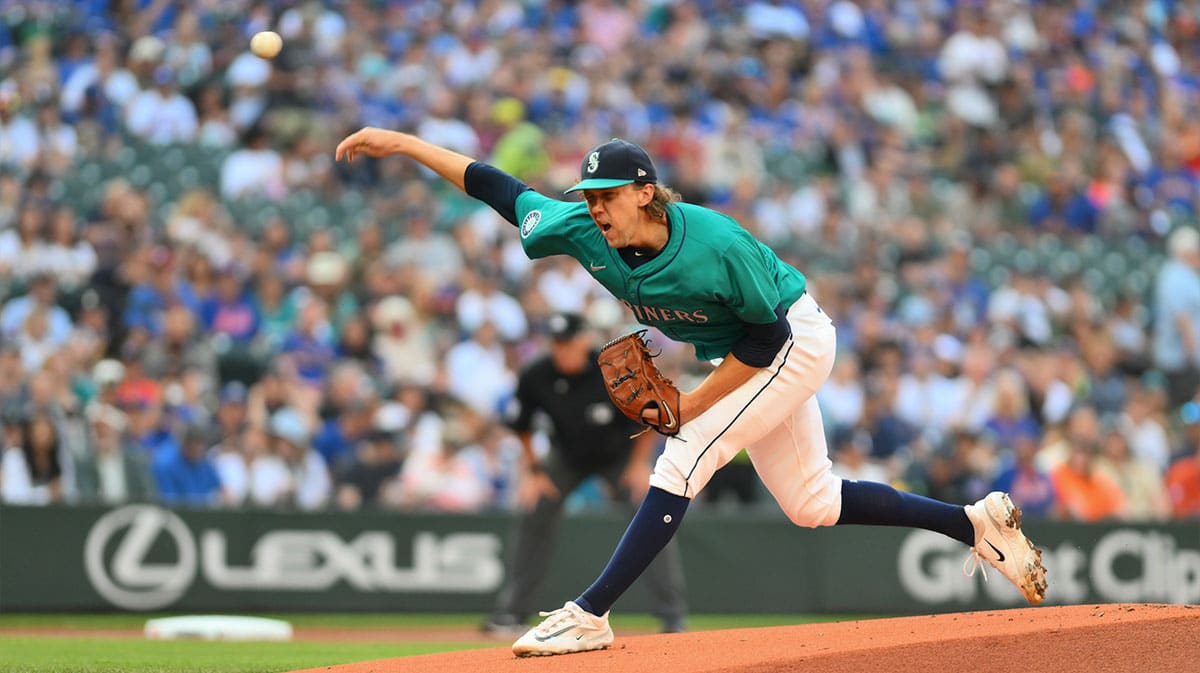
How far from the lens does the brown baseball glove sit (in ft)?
17.7

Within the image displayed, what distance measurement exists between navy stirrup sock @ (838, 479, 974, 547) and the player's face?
1333mm

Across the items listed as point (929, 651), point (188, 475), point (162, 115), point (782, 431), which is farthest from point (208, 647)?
point (162, 115)

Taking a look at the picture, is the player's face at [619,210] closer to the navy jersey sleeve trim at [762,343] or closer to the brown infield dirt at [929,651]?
the navy jersey sleeve trim at [762,343]

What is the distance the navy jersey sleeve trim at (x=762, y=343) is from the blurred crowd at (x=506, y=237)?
5.97 meters

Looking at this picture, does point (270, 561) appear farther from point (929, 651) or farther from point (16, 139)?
point (929, 651)

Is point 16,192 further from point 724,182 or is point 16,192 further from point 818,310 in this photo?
point 818,310

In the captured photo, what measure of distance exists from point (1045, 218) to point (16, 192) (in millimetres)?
10474

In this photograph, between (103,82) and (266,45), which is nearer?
(266,45)

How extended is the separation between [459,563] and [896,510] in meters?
5.32

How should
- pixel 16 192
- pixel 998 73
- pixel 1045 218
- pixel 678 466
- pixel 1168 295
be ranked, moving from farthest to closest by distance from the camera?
1. pixel 998 73
2. pixel 1045 218
3. pixel 1168 295
4. pixel 16 192
5. pixel 678 466

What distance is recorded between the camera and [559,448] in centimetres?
898

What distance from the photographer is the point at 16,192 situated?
1220 cm

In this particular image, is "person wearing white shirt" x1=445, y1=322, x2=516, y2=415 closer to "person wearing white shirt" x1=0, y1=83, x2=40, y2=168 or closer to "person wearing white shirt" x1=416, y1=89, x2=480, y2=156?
"person wearing white shirt" x1=416, y1=89, x2=480, y2=156

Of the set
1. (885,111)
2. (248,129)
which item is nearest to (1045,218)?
(885,111)
